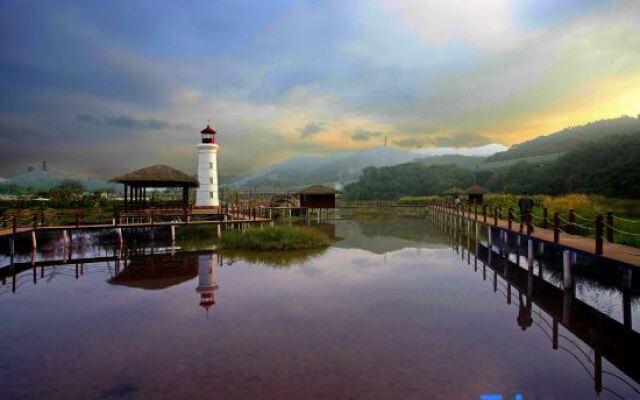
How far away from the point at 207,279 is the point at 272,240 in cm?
655

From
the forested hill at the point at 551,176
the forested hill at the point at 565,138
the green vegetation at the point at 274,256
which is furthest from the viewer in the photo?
the forested hill at the point at 565,138

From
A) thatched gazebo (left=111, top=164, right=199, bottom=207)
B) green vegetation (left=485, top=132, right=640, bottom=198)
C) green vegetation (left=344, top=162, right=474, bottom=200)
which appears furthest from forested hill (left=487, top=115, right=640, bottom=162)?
thatched gazebo (left=111, top=164, right=199, bottom=207)

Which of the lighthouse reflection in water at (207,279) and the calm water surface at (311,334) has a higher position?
the lighthouse reflection in water at (207,279)

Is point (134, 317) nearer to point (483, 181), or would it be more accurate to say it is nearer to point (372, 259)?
point (372, 259)

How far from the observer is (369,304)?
35.2ft

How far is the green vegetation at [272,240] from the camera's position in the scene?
20031mm

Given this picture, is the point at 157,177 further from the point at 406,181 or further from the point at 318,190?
the point at 406,181

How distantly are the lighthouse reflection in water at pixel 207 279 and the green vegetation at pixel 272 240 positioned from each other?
1.96 m

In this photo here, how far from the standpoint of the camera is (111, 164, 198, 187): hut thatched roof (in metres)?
24.7

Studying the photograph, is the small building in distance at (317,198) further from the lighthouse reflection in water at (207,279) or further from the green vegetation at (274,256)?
the lighthouse reflection in water at (207,279)

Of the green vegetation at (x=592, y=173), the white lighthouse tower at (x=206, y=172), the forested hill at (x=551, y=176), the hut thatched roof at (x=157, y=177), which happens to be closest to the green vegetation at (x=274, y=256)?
the hut thatched roof at (x=157, y=177)

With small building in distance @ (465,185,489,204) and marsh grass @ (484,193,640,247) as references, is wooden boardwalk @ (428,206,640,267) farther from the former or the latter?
small building in distance @ (465,185,489,204)

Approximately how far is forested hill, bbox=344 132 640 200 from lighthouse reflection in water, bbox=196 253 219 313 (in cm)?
3690

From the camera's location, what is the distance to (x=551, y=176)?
55.0m
